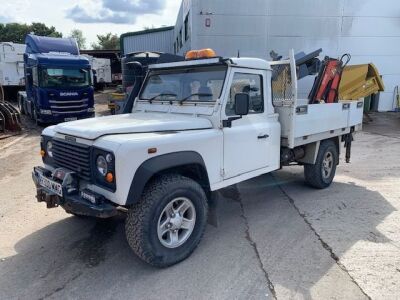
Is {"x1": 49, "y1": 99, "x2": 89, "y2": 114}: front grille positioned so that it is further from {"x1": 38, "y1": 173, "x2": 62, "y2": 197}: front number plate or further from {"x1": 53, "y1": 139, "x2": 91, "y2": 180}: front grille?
{"x1": 38, "y1": 173, "x2": 62, "y2": 197}: front number plate

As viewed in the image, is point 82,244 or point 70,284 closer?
point 70,284

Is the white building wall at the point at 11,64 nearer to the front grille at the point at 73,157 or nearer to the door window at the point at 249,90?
the front grille at the point at 73,157

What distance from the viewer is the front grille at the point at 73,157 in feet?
12.1

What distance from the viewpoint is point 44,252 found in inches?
164

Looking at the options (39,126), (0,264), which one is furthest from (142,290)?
(39,126)

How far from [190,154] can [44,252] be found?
2.04 meters

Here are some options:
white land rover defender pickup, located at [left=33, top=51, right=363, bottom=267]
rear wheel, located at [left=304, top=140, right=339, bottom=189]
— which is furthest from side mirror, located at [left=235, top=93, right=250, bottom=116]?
rear wheel, located at [left=304, top=140, right=339, bottom=189]

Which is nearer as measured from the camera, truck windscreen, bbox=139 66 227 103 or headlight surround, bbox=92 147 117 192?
headlight surround, bbox=92 147 117 192

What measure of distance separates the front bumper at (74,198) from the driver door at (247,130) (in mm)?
1545

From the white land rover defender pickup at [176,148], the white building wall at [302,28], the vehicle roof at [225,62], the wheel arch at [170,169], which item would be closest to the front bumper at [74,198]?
the white land rover defender pickup at [176,148]

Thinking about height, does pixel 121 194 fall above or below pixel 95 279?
above

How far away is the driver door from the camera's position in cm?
438

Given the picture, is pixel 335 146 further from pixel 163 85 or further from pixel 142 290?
pixel 142 290

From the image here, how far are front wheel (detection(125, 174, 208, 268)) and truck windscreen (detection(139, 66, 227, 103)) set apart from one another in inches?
47.2
